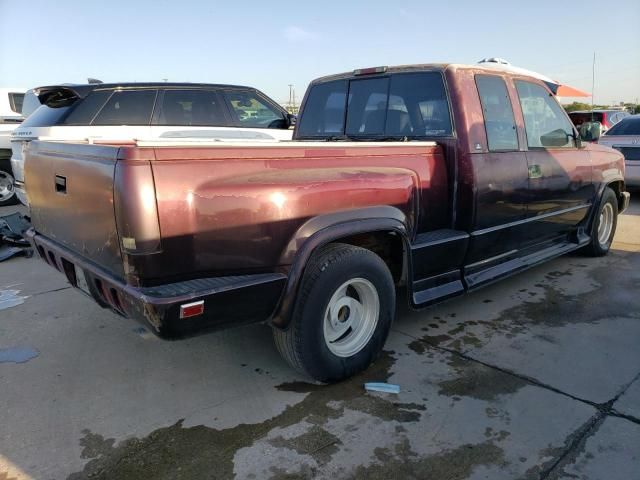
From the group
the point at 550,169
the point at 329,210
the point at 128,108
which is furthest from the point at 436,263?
the point at 128,108

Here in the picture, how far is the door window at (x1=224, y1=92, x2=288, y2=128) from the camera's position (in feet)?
24.9

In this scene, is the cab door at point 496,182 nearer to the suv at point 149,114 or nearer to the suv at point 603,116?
the suv at point 149,114

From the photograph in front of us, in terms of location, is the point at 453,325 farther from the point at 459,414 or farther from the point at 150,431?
the point at 150,431

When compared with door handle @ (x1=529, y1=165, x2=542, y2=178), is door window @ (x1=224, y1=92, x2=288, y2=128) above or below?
above

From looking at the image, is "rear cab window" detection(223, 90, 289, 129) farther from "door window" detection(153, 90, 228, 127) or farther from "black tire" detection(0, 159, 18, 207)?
"black tire" detection(0, 159, 18, 207)

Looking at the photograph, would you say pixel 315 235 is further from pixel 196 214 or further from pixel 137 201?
pixel 137 201

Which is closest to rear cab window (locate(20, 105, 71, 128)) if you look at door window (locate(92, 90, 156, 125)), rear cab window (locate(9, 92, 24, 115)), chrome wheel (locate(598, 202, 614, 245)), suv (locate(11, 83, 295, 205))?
suv (locate(11, 83, 295, 205))

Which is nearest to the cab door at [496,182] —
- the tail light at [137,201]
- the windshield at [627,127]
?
the tail light at [137,201]

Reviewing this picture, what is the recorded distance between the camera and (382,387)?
3.06m

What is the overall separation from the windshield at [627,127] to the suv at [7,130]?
11626 mm

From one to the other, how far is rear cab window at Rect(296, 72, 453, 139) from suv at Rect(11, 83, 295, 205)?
2.29 m

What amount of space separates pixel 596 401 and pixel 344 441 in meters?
1.51

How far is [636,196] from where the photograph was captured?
1025cm

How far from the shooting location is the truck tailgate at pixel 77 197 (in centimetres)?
244
